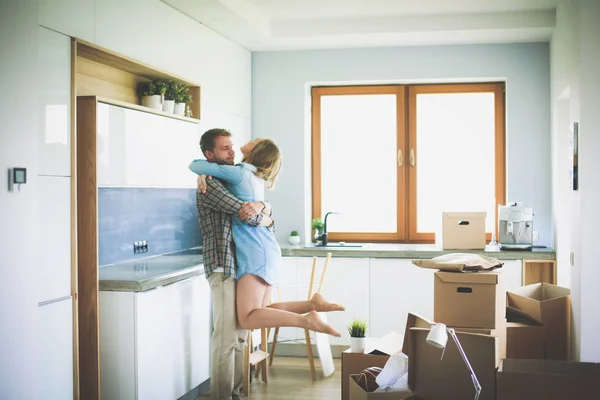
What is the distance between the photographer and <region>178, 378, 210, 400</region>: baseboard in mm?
4160

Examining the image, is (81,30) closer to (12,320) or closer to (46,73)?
(46,73)

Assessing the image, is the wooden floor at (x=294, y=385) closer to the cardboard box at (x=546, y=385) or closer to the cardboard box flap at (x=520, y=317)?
the cardboard box flap at (x=520, y=317)

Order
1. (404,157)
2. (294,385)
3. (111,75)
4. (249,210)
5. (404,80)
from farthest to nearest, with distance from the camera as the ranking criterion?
(404,157)
(404,80)
(294,385)
(111,75)
(249,210)

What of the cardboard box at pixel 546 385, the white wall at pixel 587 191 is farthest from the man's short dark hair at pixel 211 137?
the cardboard box at pixel 546 385

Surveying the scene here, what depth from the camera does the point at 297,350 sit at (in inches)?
217

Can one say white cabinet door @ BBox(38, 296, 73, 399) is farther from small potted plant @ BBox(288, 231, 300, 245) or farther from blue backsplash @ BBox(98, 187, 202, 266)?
small potted plant @ BBox(288, 231, 300, 245)

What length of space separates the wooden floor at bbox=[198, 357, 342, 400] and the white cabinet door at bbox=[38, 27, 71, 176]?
6.41 feet

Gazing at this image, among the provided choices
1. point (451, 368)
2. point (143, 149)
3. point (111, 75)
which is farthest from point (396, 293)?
point (111, 75)

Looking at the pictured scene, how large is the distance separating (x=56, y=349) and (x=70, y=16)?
5.18 feet

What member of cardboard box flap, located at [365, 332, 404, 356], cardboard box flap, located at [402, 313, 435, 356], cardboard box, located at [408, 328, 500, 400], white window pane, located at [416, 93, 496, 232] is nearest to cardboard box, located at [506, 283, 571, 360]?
cardboard box flap, located at [365, 332, 404, 356]

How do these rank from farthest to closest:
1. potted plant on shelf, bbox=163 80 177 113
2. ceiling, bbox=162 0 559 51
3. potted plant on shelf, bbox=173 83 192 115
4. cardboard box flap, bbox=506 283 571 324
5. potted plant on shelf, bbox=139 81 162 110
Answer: ceiling, bbox=162 0 559 51 → potted plant on shelf, bbox=173 83 192 115 → potted plant on shelf, bbox=163 80 177 113 → potted plant on shelf, bbox=139 81 162 110 → cardboard box flap, bbox=506 283 571 324

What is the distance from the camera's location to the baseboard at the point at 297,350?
5477 millimetres

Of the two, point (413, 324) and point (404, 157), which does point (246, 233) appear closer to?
point (413, 324)

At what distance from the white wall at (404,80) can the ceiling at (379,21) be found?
0.15 metres
